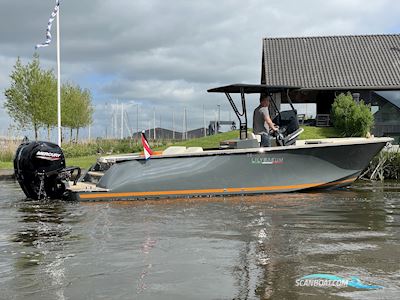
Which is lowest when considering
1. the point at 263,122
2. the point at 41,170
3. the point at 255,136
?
the point at 41,170

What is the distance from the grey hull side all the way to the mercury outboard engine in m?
0.58

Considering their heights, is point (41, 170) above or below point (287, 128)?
below

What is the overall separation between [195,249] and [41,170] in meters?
4.83

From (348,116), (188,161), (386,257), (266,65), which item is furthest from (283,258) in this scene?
(266,65)

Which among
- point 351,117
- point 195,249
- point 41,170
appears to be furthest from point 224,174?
point 351,117

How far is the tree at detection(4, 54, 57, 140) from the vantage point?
24.2 metres

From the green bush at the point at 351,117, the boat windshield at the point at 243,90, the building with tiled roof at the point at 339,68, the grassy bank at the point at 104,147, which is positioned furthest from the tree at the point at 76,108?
the boat windshield at the point at 243,90

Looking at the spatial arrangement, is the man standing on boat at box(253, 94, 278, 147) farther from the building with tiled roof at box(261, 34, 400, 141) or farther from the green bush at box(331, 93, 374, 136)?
the building with tiled roof at box(261, 34, 400, 141)

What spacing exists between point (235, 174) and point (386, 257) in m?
4.87

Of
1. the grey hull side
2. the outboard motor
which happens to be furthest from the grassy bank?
the outboard motor

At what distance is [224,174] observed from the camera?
9117mm

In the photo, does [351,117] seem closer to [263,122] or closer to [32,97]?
[263,122]

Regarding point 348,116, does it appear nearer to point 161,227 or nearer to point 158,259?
point 161,227

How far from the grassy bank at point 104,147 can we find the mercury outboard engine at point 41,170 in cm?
648
